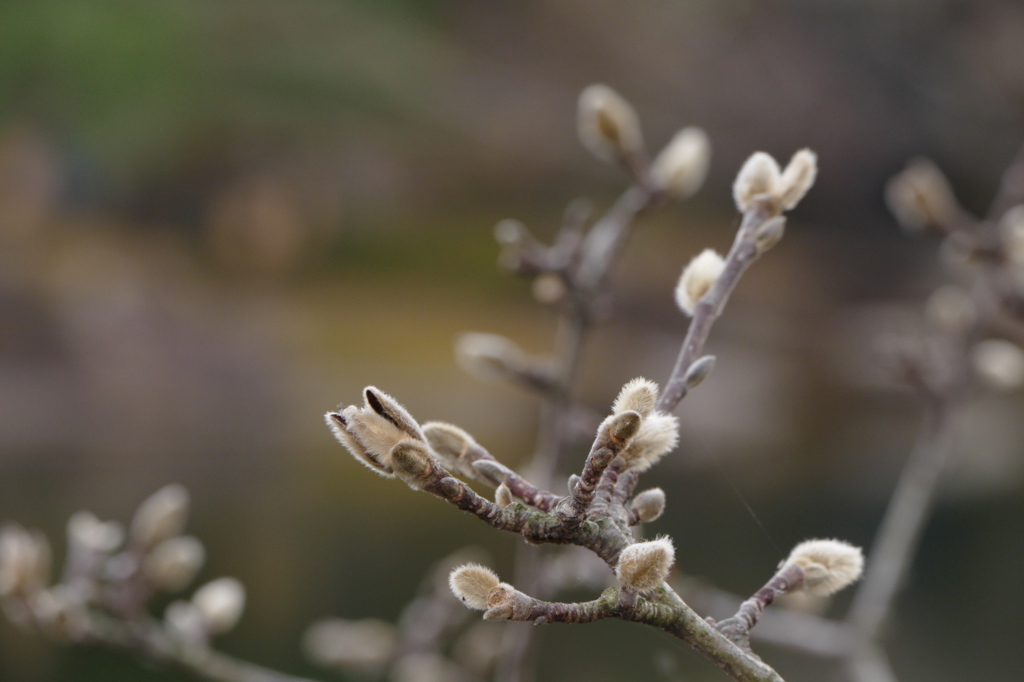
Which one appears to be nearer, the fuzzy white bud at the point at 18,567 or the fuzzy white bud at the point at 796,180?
the fuzzy white bud at the point at 796,180

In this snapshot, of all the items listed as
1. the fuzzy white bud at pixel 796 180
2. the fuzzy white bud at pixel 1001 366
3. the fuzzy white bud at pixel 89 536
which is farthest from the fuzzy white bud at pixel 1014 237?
the fuzzy white bud at pixel 89 536

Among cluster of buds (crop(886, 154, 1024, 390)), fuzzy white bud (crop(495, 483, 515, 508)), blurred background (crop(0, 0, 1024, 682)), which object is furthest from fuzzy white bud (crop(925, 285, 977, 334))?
blurred background (crop(0, 0, 1024, 682))

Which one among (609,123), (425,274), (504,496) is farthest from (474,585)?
(425,274)

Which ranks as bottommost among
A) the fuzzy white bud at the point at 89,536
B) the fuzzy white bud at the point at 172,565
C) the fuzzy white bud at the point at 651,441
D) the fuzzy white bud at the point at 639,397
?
the fuzzy white bud at the point at 651,441

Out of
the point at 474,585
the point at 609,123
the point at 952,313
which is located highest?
the point at 952,313

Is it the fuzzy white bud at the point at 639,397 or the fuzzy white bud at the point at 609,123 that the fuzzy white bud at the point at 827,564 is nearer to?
the fuzzy white bud at the point at 639,397

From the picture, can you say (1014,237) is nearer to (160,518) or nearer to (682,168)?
(682,168)
